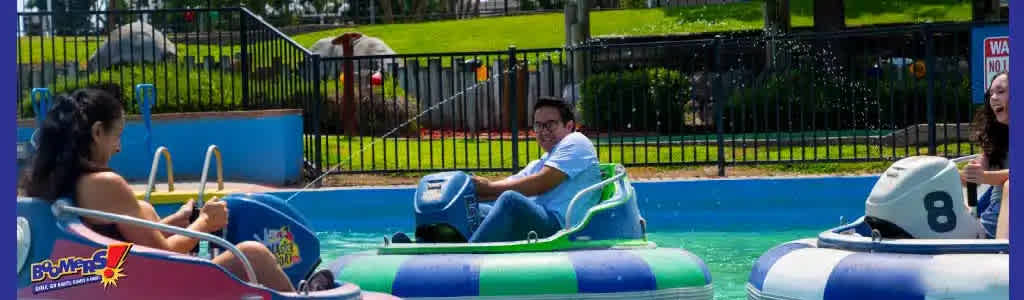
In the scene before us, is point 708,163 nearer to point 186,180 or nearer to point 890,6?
point 186,180

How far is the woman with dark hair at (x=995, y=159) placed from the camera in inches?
254

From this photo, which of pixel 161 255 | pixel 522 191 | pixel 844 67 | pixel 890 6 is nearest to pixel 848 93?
pixel 844 67

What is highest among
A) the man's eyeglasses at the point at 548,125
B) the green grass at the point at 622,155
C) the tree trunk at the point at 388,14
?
the tree trunk at the point at 388,14

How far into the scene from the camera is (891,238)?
660 cm

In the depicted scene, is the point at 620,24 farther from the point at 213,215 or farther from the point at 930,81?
the point at 213,215

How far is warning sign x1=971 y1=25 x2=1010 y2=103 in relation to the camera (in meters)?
14.0

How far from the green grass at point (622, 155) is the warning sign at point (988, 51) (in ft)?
2.76

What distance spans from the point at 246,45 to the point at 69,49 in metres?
23.5

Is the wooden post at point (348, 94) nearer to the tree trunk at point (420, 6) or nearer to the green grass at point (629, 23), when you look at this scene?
the green grass at point (629, 23)

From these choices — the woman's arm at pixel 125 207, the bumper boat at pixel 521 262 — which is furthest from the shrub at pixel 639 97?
the woman's arm at pixel 125 207

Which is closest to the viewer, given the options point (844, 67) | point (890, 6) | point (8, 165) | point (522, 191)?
point (8, 165)

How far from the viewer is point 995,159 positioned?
664cm

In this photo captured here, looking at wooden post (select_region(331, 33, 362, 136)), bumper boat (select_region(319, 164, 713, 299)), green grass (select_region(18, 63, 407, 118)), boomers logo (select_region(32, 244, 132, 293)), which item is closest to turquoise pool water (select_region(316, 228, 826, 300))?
bumper boat (select_region(319, 164, 713, 299))

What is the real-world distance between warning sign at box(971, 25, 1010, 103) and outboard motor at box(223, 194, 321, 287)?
31.2 ft
